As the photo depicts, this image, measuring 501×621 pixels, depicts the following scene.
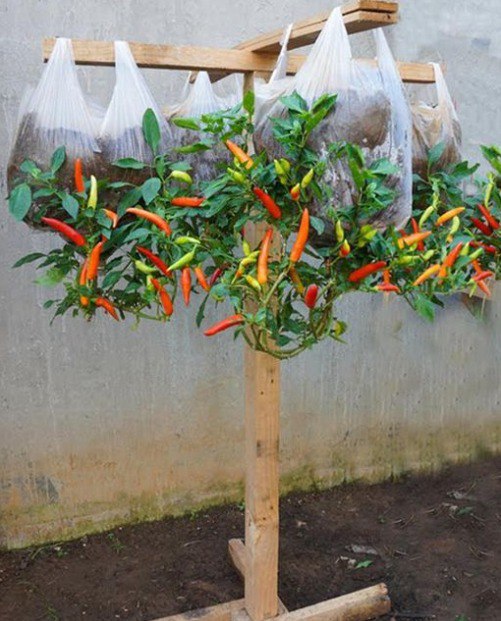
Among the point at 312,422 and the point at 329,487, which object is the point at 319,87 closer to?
the point at 312,422

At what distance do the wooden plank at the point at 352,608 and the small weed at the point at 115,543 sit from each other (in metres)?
0.82

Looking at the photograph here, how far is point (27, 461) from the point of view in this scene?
2.67 m

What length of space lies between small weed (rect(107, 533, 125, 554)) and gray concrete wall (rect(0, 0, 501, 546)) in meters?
0.07

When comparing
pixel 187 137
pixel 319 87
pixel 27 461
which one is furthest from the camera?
pixel 27 461

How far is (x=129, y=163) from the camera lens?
1616 millimetres

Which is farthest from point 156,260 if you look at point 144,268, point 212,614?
point 212,614

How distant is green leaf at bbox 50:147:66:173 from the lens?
1567mm

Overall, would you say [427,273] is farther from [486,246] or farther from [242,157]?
[242,157]

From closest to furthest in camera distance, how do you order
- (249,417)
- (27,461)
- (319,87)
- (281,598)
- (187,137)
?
(319,87) → (187,137) → (249,417) → (281,598) → (27,461)

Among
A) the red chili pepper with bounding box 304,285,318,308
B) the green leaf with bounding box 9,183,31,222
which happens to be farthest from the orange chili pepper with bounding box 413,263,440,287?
the green leaf with bounding box 9,183,31,222

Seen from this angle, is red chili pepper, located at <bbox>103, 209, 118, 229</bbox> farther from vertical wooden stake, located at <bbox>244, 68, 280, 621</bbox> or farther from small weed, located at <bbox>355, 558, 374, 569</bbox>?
small weed, located at <bbox>355, 558, 374, 569</bbox>

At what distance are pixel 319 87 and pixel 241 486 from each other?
1993mm

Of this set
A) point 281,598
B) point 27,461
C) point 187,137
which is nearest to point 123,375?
point 27,461

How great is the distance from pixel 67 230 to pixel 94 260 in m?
0.09
